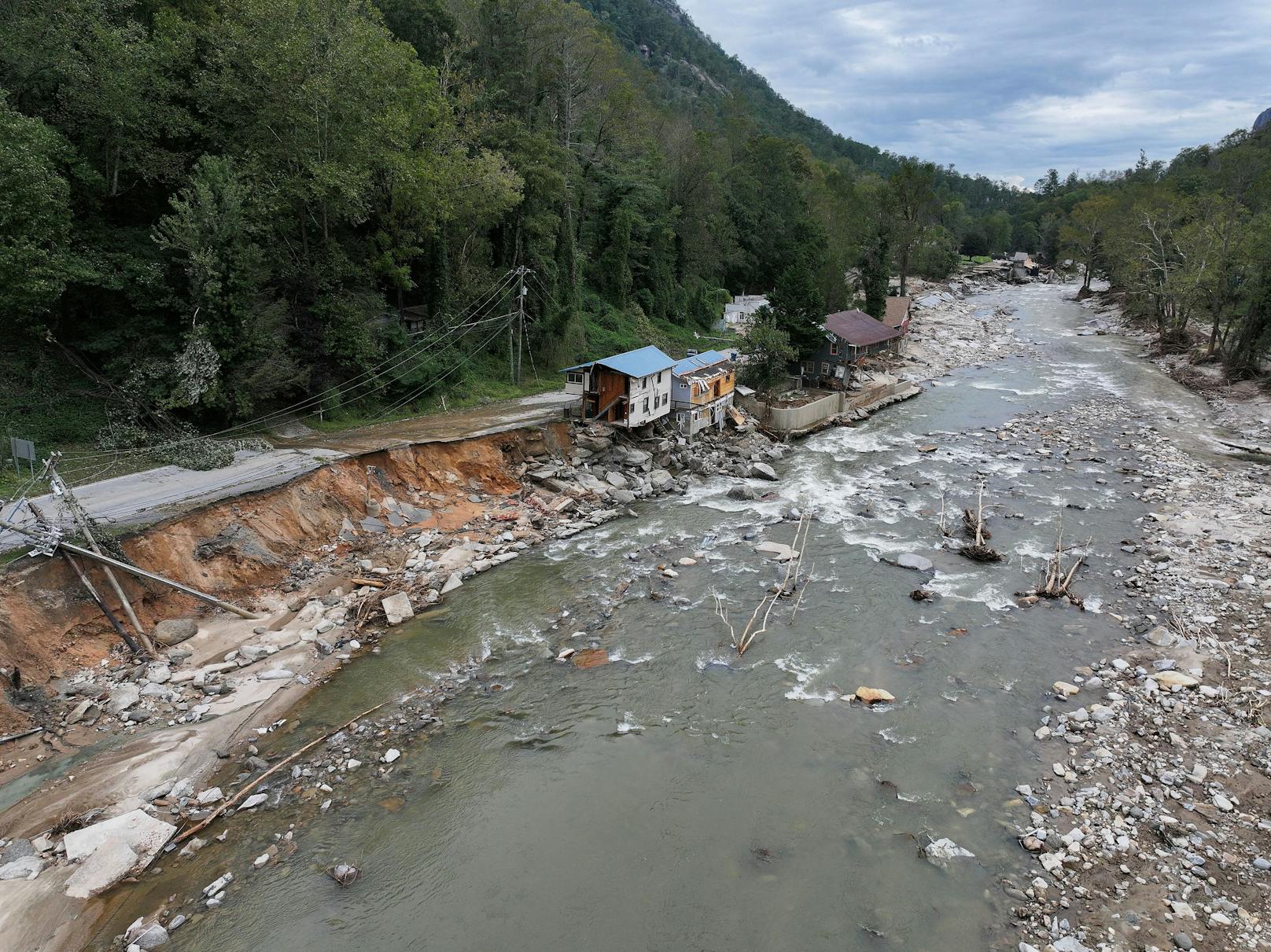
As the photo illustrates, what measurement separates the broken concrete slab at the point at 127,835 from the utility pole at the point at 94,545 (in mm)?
4954

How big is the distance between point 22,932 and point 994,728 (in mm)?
18141

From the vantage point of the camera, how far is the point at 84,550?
52.1ft

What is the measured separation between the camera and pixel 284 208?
25594 millimetres

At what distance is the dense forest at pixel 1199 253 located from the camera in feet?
138

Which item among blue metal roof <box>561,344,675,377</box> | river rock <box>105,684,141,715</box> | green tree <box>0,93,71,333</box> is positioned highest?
green tree <box>0,93,71,333</box>

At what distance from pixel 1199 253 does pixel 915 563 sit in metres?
44.6

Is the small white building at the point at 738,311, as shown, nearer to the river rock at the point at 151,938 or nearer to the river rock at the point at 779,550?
the river rock at the point at 779,550

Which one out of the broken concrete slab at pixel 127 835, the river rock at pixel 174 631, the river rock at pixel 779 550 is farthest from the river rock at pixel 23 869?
the river rock at pixel 779 550

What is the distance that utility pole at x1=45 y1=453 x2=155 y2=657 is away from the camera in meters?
16.0

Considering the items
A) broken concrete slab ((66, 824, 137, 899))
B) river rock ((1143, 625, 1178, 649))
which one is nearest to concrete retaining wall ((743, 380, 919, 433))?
river rock ((1143, 625, 1178, 649))

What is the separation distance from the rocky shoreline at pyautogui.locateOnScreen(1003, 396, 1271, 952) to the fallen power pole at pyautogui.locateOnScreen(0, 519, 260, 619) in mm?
18510

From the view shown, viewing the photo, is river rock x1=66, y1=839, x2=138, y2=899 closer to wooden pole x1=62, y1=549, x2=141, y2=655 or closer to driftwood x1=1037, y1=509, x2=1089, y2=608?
wooden pole x1=62, y1=549, x2=141, y2=655

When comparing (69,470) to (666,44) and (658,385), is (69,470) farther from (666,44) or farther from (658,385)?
(666,44)

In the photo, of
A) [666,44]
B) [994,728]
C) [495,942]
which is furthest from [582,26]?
[666,44]
